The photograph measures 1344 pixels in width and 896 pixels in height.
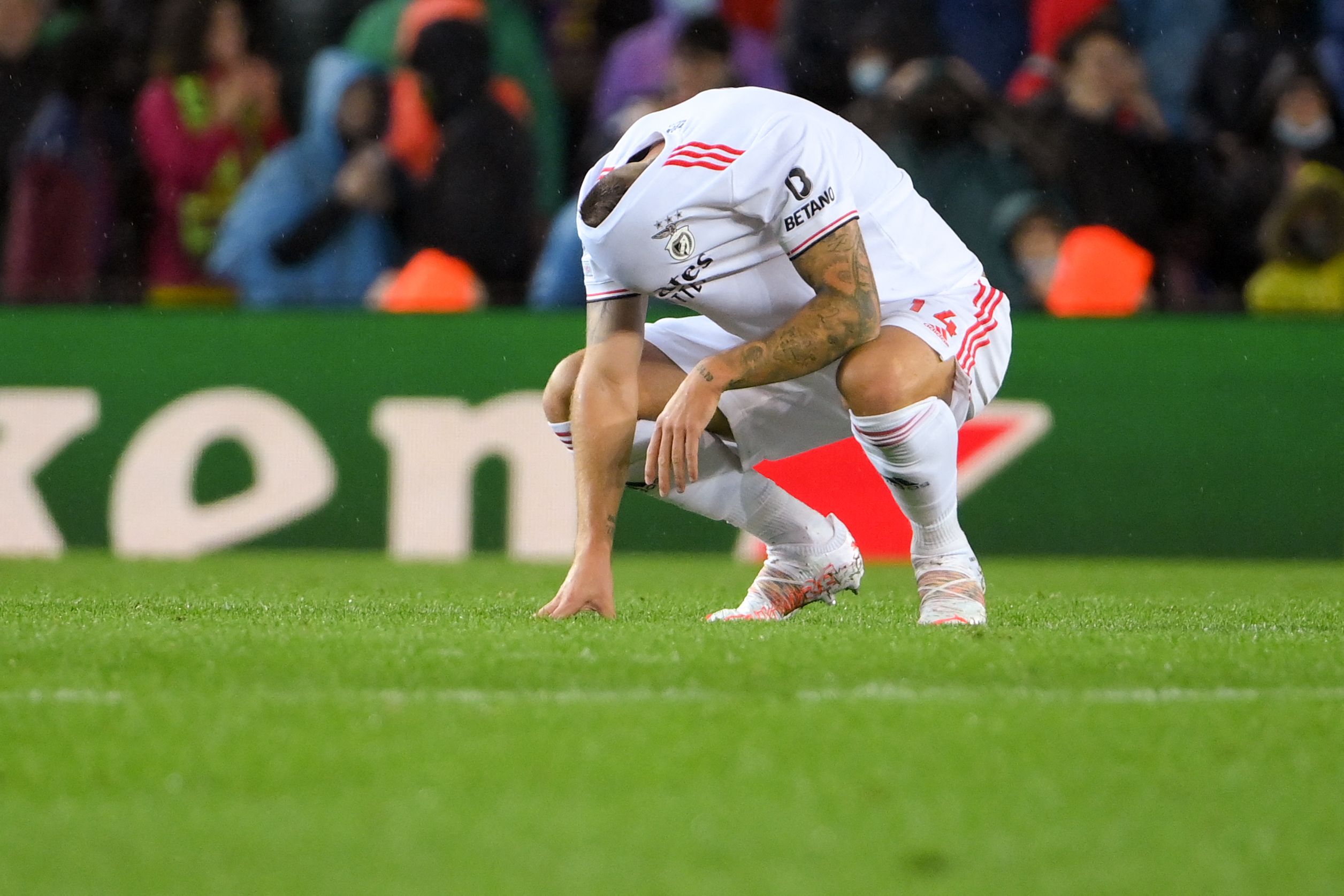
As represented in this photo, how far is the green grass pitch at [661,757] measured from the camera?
2.00m

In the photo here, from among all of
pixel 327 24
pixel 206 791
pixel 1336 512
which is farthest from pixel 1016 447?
pixel 206 791

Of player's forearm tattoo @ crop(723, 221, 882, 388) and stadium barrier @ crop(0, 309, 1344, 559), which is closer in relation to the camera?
player's forearm tattoo @ crop(723, 221, 882, 388)

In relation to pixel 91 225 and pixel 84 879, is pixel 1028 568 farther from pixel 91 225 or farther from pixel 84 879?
pixel 84 879

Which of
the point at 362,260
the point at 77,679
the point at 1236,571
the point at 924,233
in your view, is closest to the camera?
Result: the point at 77,679

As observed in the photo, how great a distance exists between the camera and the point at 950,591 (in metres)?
4.14

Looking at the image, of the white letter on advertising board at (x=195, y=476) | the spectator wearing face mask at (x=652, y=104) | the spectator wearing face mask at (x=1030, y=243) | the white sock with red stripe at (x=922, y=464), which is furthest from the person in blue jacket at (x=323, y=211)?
the white sock with red stripe at (x=922, y=464)

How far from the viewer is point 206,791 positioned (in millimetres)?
2334

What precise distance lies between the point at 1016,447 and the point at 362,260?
3.07 metres

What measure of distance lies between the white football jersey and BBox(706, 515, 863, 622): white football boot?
56 centimetres

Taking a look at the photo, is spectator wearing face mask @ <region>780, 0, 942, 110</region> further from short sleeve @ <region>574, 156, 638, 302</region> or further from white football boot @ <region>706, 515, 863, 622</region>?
short sleeve @ <region>574, 156, 638, 302</region>

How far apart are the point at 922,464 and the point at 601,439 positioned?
70cm

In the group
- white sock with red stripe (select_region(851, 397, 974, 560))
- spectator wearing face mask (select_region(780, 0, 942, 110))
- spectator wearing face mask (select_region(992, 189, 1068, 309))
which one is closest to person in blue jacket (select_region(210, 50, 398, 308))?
spectator wearing face mask (select_region(780, 0, 942, 110))

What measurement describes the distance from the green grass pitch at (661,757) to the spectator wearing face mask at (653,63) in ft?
16.1

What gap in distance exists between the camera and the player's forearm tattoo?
394 centimetres
